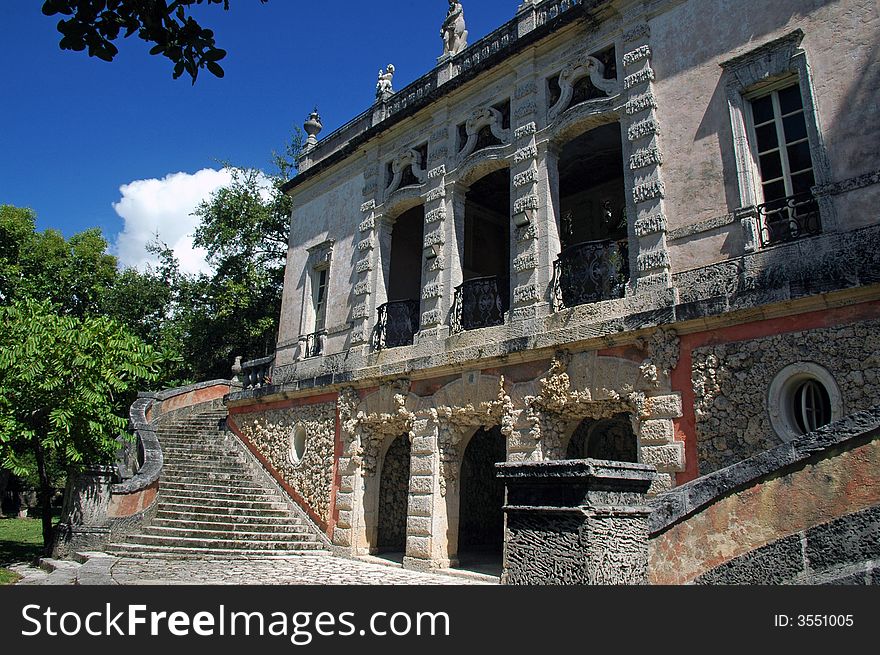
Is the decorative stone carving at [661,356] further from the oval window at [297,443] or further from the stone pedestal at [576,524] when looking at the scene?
the oval window at [297,443]

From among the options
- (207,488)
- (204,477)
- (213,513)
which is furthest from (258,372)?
(213,513)

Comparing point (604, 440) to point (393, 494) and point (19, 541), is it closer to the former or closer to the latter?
point (393, 494)

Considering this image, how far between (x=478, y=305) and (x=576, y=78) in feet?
12.1

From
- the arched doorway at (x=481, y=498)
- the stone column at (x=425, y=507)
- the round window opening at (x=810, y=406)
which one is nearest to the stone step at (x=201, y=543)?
the stone column at (x=425, y=507)

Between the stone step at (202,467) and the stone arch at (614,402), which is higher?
the stone arch at (614,402)

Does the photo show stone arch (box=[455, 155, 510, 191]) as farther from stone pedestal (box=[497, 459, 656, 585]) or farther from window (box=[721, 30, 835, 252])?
stone pedestal (box=[497, 459, 656, 585])

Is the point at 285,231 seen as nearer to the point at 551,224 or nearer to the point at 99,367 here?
the point at 99,367

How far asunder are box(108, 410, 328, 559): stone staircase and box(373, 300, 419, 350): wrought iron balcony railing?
146 inches

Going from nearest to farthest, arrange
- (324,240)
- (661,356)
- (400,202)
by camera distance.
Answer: (661,356), (400,202), (324,240)

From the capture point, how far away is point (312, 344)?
44.1 ft

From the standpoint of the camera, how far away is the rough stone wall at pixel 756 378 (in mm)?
5895

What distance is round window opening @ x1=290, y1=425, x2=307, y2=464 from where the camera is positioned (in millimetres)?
12799

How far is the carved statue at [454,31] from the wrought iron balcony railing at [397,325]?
15.6 feet

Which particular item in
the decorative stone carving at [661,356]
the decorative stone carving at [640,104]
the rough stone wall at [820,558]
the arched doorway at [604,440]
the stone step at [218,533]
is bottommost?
the stone step at [218,533]
